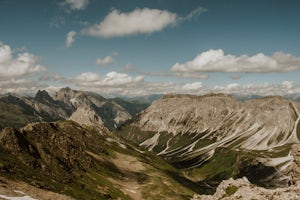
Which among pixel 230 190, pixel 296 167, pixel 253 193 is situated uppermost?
pixel 253 193

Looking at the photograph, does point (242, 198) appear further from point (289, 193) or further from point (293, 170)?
point (293, 170)

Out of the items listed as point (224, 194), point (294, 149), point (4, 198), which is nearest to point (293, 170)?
point (294, 149)

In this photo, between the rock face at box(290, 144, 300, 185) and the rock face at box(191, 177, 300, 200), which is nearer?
the rock face at box(191, 177, 300, 200)

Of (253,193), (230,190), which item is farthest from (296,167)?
(253,193)

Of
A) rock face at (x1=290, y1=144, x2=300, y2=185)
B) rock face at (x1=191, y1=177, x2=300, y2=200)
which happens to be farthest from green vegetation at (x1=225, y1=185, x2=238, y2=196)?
rock face at (x1=290, y1=144, x2=300, y2=185)

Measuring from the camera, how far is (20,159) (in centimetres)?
18200

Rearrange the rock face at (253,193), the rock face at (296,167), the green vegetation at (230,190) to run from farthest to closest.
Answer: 1. the rock face at (296,167)
2. the green vegetation at (230,190)
3. the rock face at (253,193)

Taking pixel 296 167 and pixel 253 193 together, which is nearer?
pixel 253 193

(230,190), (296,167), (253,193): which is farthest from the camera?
(296,167)

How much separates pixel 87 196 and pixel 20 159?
140 feet

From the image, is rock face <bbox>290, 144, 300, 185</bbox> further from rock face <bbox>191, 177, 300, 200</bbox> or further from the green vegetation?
the green vegetation

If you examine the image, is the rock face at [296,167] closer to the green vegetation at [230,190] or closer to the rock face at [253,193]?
the rock face at [253,193]

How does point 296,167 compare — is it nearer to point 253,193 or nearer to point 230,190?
point 230,190

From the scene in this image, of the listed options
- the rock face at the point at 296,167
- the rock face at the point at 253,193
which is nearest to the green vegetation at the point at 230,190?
the rock face at the point at 253,193
